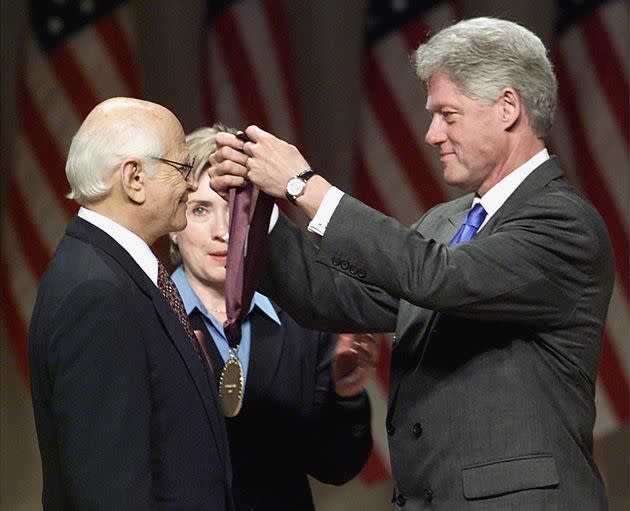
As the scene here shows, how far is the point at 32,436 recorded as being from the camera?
475cm

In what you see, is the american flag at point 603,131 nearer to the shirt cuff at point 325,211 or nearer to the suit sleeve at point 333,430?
the suit sleeve at point 333,430

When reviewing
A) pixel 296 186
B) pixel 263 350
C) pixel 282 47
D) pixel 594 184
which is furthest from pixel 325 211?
pixel 594 184

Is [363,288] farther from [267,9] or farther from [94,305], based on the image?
[267,9]

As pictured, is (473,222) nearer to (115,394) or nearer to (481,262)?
(481,262)

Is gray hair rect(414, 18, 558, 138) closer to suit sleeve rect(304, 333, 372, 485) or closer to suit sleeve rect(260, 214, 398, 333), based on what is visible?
suit sleeve rect(260, 214, 398, 333)

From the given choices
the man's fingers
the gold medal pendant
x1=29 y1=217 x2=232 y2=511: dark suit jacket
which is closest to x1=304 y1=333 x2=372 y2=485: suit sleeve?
the gold medal pendant

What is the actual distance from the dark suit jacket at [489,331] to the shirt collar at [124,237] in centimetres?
29

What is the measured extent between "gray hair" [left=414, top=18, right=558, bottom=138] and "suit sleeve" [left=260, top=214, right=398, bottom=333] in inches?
17.0

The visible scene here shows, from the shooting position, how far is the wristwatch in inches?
96.5

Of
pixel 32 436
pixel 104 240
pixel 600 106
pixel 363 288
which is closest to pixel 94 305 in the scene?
pixel 104 240

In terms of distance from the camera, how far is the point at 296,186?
2.45 meters

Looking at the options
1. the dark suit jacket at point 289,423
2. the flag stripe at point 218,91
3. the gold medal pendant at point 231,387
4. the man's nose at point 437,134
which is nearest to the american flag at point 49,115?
the flag stripe at point 218,91

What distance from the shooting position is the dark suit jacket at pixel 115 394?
7.29ft

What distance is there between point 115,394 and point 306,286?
54 centimetres
